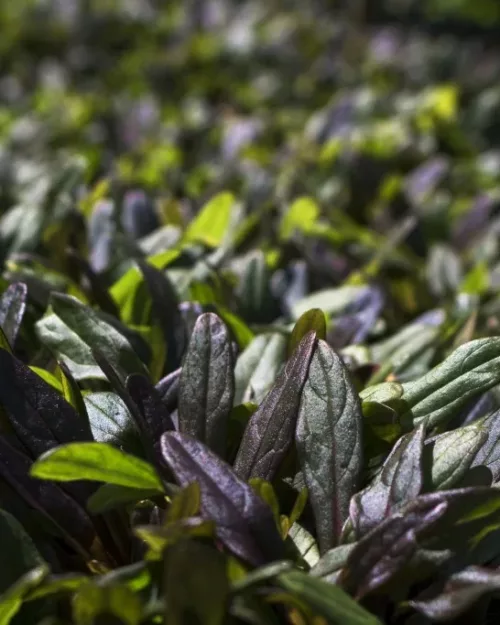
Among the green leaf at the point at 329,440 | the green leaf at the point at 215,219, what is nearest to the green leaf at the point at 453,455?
the green leaf at the point at 329,440

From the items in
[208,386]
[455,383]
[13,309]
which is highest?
[13,309]

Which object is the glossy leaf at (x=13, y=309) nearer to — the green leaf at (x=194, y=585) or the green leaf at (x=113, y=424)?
the green leaf at (x=113, y=424)

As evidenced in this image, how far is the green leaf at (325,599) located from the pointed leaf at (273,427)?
0.90 feet

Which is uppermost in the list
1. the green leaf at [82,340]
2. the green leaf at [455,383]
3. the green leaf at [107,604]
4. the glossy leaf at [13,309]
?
the glossy leaf at [13,309]

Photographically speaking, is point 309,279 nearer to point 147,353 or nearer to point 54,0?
point 147,353

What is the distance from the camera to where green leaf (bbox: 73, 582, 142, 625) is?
3.41 feet

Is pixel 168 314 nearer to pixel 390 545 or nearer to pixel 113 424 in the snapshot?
pixel 113 424

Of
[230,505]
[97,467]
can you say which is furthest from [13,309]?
[230,505]

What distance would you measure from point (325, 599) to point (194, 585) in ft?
0.53

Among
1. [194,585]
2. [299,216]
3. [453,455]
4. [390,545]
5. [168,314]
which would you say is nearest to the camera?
[194,585]

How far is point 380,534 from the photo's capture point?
1.17 meters

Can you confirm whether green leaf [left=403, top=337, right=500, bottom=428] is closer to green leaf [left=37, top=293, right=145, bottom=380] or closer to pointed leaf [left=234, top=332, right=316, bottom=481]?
pointed leaf [left=234, top=332, right=316, bottom=481]

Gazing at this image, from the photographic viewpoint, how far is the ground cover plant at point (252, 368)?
46.4 inches

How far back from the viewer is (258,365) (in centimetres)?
167
